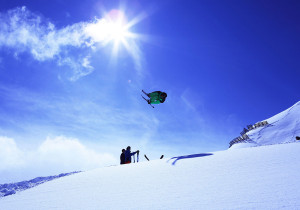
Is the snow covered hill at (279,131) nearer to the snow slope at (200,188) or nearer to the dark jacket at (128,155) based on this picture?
the dark jacket at (128,155)

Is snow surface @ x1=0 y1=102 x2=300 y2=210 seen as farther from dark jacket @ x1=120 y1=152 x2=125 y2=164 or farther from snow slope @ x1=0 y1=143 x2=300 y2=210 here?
dark jacket @ x1=120 y1=152 x2=125 y2=164

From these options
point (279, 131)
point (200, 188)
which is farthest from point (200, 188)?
point (279, 131)

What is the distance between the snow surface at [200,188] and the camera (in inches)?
153

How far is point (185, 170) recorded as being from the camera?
670 centimetres

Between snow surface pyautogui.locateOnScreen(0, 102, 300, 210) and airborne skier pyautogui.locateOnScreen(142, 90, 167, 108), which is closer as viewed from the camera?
snow surface pyautogui.locateOnScreen(0, 102, 300, 210)

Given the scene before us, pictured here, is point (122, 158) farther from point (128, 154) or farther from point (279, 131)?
point (279, 131)

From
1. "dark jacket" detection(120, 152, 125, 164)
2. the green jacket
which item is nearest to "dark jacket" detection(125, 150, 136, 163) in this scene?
"dark jacket" detection(120, 152, 125, 164)

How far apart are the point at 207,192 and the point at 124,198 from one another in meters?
1.89

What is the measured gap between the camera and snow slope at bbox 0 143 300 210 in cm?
389

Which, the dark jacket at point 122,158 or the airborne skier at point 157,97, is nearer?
the dark jacket at point 122,158

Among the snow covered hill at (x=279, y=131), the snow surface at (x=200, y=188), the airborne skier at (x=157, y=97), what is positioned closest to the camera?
the snow surface at (x=200, y=188)

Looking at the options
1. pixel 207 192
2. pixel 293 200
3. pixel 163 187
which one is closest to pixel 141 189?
pixel 163 187

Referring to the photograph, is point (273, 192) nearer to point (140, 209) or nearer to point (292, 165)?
point (292, 165)

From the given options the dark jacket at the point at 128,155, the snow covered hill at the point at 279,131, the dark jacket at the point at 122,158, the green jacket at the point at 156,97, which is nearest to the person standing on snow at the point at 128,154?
the dark jacket at the point at 128,155
